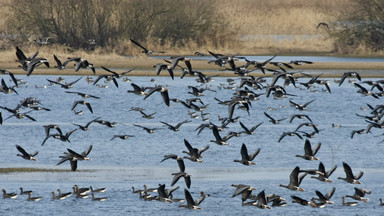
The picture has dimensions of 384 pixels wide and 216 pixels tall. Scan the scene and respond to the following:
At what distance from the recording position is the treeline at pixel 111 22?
185 ft

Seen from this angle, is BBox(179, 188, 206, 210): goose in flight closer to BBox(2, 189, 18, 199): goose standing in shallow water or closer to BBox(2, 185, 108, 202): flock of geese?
BBox(2, 185, 108, 202): flock of geese

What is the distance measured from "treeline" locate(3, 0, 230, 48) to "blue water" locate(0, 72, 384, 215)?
18478 millimetres

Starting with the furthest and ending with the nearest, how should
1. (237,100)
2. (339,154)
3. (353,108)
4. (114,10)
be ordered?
(114,10) → (353,108) → (339,154) → (237,100)

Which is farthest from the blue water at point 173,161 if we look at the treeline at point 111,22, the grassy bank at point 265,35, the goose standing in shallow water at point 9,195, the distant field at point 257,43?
the grassy bank at point 265,35

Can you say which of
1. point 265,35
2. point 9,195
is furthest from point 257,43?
point 9,195

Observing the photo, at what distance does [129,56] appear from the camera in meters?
54.7

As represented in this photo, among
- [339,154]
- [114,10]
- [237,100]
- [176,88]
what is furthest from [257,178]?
[114,10]

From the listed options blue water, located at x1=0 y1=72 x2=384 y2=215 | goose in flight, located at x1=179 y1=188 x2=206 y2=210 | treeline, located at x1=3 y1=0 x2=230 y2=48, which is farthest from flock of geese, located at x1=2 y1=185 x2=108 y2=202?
treeline, located at x1=3 y1=0 x2=230 y2=48

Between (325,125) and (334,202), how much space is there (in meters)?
13.6

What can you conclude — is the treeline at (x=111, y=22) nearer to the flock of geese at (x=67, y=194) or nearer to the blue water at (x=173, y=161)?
the blue water at (x=173, y=161)

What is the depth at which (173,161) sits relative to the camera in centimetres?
2417

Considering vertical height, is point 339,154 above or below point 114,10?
below

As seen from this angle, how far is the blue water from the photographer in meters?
18.5

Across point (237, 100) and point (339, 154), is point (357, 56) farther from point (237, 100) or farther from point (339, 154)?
point (237, 100)
